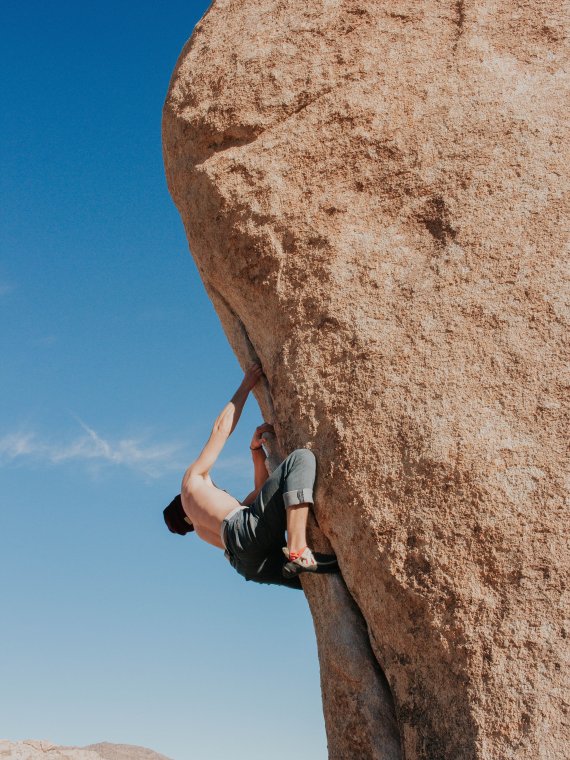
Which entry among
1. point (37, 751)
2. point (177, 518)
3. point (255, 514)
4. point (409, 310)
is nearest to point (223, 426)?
point (177, 518)

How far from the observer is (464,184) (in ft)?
18.3

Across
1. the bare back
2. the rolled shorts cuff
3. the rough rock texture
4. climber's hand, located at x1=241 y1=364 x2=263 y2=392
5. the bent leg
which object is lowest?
the rough rock texture

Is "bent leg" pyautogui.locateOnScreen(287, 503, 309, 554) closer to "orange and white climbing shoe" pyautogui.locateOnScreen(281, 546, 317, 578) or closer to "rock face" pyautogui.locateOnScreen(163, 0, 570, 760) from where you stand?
"orange and white climbing shoe" pyautogui.locateOnScreen(281, 546, 317, 578)

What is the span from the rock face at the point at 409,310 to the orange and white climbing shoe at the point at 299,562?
0.22m

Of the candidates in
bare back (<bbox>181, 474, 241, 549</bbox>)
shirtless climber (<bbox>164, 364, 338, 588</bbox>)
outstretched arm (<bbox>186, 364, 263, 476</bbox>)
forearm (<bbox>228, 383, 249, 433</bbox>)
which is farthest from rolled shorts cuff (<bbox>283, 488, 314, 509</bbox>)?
forearm (<bbox>228, 383, 249, 433</bbox>)

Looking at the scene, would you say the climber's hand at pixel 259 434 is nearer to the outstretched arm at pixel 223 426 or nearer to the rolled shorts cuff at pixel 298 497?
A: the outstretched arm at pixel 223 426

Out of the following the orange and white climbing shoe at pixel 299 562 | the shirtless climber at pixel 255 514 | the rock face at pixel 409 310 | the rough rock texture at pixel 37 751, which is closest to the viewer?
the rock face at pixel 409 310

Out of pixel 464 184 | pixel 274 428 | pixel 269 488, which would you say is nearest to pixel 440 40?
pixel 464 184

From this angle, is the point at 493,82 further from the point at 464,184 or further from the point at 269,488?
the point at 269,488

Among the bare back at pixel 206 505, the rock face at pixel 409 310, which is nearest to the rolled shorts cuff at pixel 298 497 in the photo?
the rock face at pixel 409 310

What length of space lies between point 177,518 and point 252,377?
1172 millimetres

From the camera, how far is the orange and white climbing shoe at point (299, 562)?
5.09 m

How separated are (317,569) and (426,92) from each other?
3.38m

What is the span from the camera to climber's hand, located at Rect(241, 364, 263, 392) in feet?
20.7
